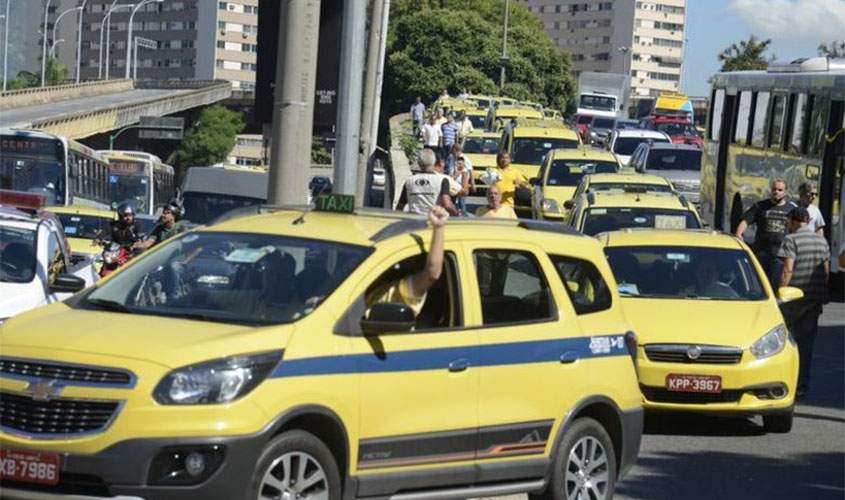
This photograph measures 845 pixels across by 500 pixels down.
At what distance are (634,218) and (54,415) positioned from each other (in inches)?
525

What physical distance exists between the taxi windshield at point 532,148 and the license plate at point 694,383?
76.8 ft

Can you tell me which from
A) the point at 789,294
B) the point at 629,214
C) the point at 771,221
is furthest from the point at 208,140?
the point at 789,294

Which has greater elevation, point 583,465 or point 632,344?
point 632,344

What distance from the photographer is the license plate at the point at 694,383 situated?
13.3 metres

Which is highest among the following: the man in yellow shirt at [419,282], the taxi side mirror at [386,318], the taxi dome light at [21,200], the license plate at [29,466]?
the man in yellow shirt at [419,282]

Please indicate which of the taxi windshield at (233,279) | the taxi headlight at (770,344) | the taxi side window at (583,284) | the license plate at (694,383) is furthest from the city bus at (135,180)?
the taxi windshield at (233,279)

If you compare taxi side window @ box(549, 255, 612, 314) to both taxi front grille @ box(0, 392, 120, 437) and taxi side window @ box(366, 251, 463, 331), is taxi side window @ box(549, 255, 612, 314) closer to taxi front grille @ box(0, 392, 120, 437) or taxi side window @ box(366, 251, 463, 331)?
taxi side window @ box(366, 251, 463, 331)

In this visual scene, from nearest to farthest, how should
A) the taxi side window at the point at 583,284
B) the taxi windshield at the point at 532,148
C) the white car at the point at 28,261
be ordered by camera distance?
the taxi side window at the point at 583,284, the white car at the point at 28,261, the taxi windshield at the point at 532,148

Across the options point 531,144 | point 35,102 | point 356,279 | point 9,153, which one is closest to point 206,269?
point 356,279

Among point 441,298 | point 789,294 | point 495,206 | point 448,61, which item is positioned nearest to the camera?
point 441,298

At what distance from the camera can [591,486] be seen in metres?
9.66

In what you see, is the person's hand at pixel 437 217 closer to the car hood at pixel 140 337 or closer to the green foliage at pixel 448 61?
the car hood at pixel 140 337

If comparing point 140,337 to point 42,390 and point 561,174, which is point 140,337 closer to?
point 42,390

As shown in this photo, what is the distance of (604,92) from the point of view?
94000 mm
